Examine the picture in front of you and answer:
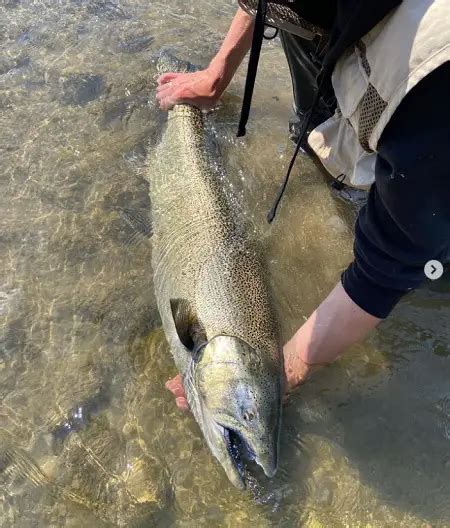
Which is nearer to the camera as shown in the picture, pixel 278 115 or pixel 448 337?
pixel 448 337

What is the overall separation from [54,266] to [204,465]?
1.43 metres

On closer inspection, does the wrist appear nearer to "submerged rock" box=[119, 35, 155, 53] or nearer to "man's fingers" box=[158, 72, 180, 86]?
"man's fingers" box=[158, 72, 180, 86]

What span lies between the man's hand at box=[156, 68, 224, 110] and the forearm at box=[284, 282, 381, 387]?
6.20 ft

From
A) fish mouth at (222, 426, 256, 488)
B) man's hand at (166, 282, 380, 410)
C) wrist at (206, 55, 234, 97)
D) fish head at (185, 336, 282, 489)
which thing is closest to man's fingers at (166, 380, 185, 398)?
man's hand at (166, 282, 380, 410)

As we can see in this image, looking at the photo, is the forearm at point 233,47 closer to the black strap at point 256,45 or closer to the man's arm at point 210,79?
the man's arm at point 210,79

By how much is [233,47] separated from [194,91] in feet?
1.29

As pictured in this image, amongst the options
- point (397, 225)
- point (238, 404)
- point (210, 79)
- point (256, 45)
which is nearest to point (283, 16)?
point (256, 45)

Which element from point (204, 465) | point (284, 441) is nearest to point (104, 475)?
point (204, 465)

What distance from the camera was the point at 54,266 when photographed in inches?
129

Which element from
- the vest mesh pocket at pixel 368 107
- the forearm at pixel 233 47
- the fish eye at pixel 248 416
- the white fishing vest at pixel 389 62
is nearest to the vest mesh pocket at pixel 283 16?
the white fishing vest at pixel 389 62

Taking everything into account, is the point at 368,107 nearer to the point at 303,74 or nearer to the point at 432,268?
the point at 432,268

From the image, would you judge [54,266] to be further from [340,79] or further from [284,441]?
[340,79]

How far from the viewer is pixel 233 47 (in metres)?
3.59

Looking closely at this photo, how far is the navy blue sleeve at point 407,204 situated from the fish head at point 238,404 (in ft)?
1.65
